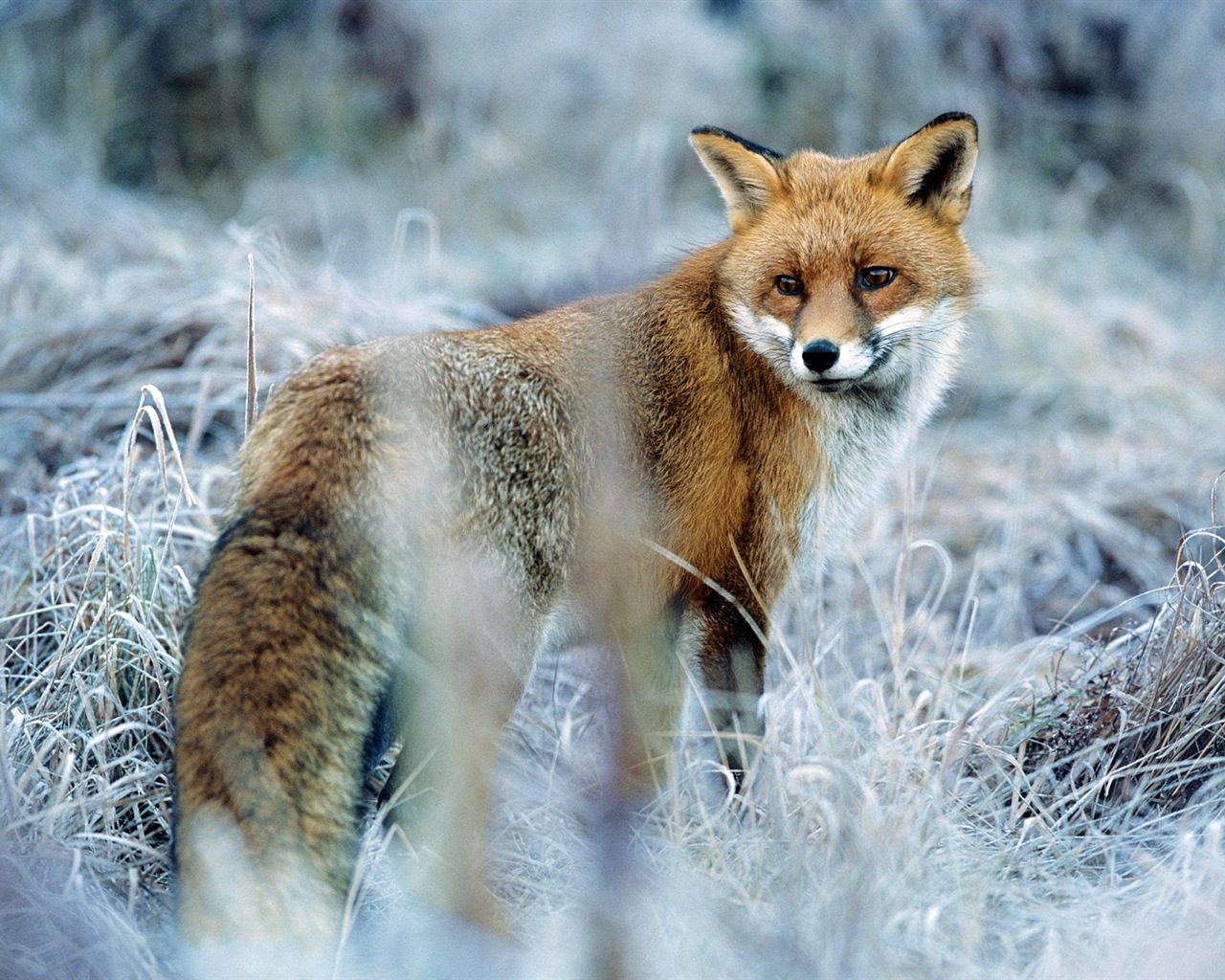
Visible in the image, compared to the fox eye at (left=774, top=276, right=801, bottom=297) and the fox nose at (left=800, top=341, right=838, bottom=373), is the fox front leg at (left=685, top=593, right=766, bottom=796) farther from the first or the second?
the fox eye at (left=774, top=276, right=801, bottom=297)

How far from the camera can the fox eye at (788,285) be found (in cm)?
331

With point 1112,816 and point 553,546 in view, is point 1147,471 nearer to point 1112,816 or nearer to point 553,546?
point 1112,816

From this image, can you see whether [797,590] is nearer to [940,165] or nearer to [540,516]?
[540,516]

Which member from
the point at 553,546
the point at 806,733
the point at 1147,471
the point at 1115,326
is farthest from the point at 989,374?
the point at 553,546

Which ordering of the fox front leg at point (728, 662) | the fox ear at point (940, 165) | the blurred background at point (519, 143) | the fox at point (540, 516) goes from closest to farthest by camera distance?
1. the fox at point (540, 516)
2. the fox front leg at point (728, 662)
3. the fox ear at point (940, 165)
4. the blurred background at point (519, 143)

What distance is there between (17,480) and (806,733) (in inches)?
126

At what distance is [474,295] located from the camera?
6957 mm

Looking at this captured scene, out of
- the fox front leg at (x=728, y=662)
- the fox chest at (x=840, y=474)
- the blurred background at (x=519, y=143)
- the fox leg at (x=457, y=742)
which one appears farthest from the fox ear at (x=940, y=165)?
the blurred background at (x=519, y=143)

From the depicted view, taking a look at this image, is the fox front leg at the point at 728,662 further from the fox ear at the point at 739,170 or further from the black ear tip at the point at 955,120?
the black ear tip at the point at 955,120

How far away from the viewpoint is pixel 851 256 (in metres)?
3.29

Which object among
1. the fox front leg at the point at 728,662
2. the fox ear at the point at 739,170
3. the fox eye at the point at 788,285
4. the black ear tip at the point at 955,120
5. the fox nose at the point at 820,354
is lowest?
the fox front leg at the point at 728,662

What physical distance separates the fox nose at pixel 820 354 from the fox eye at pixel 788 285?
0.95ft

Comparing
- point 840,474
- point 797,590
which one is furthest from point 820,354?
point 797,590

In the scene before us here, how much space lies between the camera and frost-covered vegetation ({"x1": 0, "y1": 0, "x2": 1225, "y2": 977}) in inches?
96.7
